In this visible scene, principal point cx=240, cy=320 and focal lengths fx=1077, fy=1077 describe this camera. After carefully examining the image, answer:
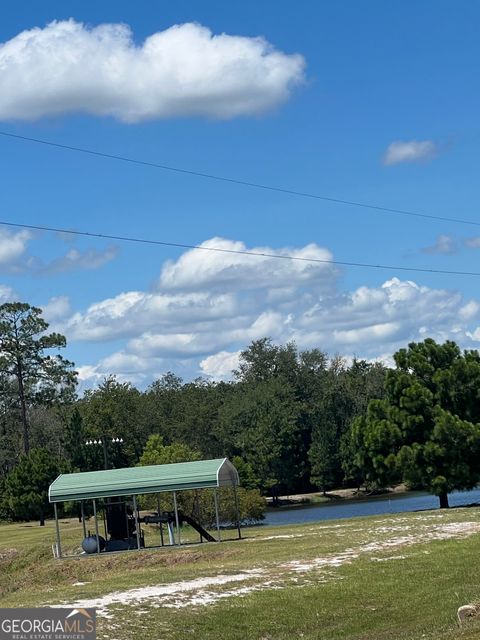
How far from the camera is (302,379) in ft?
435

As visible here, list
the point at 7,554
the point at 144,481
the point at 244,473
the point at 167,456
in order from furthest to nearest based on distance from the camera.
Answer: the point at 244,473 < the point at 167,456 < the point at 7,554 < the point at 144,481

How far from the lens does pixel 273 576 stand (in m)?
29.2

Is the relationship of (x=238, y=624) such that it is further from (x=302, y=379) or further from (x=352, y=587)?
(x=302, y=379)

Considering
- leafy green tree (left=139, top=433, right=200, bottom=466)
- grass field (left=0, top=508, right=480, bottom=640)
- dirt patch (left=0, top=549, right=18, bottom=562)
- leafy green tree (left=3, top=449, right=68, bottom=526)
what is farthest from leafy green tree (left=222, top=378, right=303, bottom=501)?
grass field (left=0, top=508, right=480, bottom=640)

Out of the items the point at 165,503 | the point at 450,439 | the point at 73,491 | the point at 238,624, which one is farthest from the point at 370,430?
the point at 238,624

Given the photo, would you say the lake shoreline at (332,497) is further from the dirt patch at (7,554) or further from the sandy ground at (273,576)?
the sandy ground at (273,576)

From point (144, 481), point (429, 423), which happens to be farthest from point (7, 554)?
point (429, 423)

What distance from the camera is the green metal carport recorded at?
44.7 metres

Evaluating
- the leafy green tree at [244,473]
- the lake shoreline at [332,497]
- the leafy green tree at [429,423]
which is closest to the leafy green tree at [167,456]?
the leafy green tree at [244,473]

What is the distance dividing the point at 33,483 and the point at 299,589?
5713 cm

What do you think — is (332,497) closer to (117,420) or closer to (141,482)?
(117,420)

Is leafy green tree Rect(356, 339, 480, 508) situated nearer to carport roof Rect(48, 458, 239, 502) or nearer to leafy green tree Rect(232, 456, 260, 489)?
carport roof Rect(48, 458, 239, 502)

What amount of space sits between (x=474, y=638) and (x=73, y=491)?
102 feet

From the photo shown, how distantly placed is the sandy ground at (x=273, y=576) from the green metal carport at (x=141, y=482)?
26.9 feet
